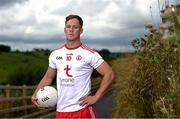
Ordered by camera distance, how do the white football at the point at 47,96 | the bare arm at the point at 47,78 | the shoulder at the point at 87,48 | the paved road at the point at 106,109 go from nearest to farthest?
1. the shoulder at the point at 87,48
2. the white football at the point at 47,96
3. the bare arm at the point at 47,78
4. the paved road at the point at 106,109

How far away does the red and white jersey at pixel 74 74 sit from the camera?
6.62 m

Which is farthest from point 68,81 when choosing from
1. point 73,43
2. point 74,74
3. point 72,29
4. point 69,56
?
point 72,29

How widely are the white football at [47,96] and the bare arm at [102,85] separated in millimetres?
382

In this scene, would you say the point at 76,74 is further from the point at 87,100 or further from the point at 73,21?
the point at 73,21

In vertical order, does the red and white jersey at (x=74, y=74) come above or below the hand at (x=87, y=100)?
above

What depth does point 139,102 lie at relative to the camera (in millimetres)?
10367

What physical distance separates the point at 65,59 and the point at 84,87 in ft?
1.20

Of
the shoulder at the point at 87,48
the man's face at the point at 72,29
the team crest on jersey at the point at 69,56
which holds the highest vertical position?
the man's face at the point at 72,29

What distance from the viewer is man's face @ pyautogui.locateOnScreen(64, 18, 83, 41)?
6.59 metres

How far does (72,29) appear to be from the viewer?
21.6ft

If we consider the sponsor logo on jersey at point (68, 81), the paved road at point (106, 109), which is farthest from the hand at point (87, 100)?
the paved road at point (106, 109)

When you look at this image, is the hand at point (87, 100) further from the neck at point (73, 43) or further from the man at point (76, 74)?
the neck at point (73, 43)

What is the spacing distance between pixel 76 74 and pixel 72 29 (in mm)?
475

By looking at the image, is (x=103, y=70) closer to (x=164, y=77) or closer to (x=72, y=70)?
(x=72, y=70)
